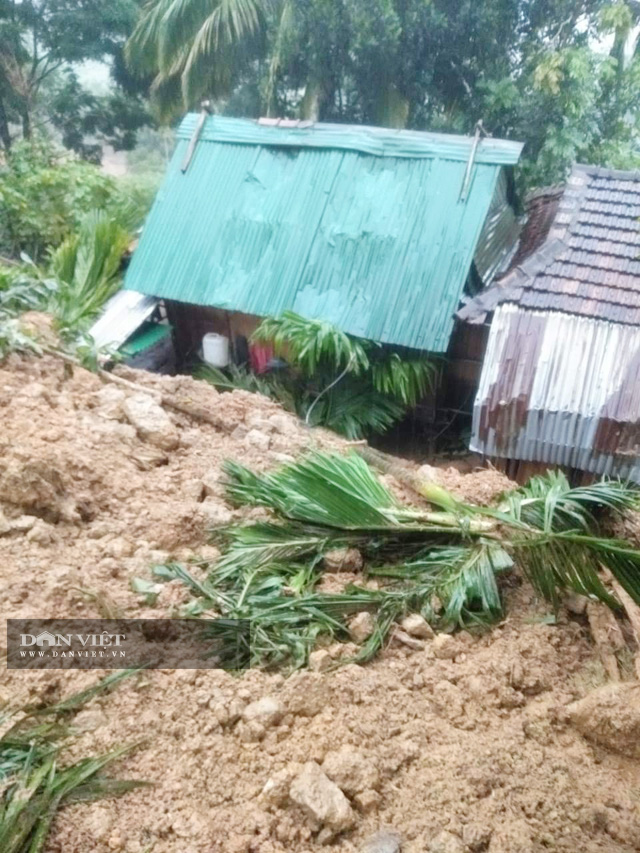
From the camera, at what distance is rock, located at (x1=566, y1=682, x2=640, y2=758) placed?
1.92m

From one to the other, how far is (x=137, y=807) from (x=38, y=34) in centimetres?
1522

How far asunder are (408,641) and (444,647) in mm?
132

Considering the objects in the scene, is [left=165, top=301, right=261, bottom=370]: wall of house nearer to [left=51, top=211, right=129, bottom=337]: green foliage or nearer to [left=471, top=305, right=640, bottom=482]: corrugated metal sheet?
[left=51, top=211, right=129, bottom=337]: green foliage

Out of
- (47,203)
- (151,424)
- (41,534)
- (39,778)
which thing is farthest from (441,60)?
(39,778)

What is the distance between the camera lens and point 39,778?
64.7 inches

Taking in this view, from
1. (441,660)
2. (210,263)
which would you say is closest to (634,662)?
(441,660)

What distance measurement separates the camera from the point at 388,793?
5.81 feet

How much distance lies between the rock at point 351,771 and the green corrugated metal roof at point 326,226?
4875 millimetres

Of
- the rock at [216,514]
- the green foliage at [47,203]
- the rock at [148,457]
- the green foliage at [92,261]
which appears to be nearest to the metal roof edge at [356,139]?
the green foliage at [92,261]

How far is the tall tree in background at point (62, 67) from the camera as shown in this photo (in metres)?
12.7

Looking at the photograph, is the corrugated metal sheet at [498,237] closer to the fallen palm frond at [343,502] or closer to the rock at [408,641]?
the fallen palm frond at [343,502]

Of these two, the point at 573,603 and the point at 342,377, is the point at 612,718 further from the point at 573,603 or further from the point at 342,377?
the point at 342,377

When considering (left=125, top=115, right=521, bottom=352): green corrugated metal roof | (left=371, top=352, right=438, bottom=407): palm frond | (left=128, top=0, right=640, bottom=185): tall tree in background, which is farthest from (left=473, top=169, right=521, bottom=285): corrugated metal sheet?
(left=128, top=0, right=640, bottom=185): tall tree in background

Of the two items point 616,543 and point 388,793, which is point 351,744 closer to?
point 388,793
